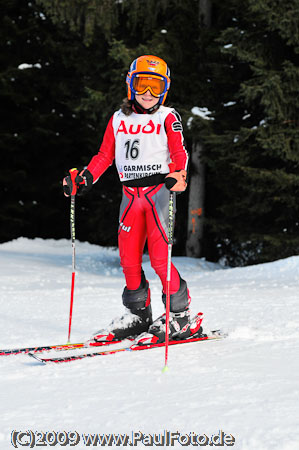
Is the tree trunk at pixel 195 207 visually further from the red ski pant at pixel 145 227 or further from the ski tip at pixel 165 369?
the ski tip at pixel 165 369

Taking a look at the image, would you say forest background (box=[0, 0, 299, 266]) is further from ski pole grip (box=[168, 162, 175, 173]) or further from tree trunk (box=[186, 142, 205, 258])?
ski pole grip (box=[168, 162, 175, 173])

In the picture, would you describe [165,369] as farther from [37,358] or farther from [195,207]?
[195,207]

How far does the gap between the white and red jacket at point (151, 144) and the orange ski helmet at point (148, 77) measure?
146 mm

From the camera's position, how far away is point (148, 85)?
402 cm

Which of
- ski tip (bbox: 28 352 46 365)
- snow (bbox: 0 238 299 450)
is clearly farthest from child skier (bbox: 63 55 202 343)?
ski tip (bbox: 28 352 46 365)

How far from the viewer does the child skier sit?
398 cm

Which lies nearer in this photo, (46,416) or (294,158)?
(46,416)

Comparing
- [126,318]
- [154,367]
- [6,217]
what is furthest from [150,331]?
[6,217]

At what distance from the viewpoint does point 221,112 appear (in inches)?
442

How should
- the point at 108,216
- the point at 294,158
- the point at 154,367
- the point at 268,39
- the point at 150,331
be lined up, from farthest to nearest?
the point at 108,216
the point at 268,39
the point at 294,158
the point at 150,331
the point at 154,367

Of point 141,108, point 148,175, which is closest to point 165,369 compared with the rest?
point 148,175

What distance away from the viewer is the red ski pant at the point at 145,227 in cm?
398

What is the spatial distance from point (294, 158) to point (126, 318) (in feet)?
20.1

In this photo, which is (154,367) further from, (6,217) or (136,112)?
(6,217)
